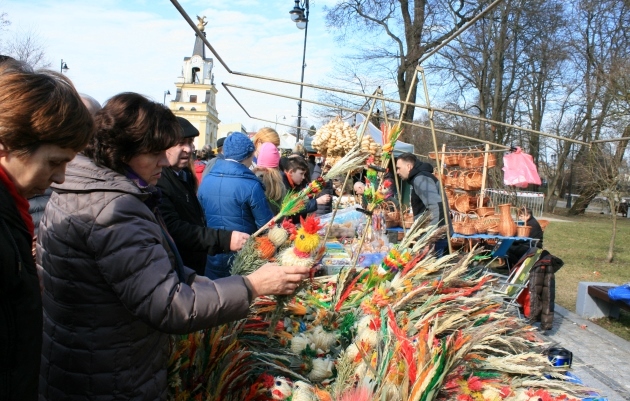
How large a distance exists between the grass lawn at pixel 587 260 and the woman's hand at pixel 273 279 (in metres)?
5.17

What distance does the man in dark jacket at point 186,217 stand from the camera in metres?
2.44

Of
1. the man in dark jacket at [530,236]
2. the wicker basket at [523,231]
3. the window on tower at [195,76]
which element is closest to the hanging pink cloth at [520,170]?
the man in dark jacket at [530,236]

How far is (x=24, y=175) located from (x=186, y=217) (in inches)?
67.6

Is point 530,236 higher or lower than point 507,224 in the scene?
lower

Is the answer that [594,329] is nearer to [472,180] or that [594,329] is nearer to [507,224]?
[507,224]

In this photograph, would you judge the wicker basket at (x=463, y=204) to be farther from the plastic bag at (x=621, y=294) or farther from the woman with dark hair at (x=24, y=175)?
the woman with dark hair at (x=24, y=175)

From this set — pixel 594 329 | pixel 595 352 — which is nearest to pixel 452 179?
pixel 594 329

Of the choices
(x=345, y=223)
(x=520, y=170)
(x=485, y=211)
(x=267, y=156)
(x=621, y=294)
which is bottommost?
(x=621, y=294)

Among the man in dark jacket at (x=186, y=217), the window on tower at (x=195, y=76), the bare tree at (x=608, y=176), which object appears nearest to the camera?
the man in dark jacket at (x=186, y=217)

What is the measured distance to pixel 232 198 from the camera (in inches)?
124

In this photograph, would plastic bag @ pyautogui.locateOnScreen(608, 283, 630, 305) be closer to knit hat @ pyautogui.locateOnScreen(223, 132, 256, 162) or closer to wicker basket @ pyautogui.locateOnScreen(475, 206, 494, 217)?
wicker basket @ pyautogui.locateOnScreen(475, 206, 494, 217)

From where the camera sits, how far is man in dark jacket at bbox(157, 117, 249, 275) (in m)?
2.44

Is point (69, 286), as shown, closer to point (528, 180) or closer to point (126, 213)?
point (126, 213)

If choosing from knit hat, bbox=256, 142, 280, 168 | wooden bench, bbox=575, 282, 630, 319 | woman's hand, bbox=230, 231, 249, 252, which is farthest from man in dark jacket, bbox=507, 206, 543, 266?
woman's hand, bbox=230, 231, 249, 252
